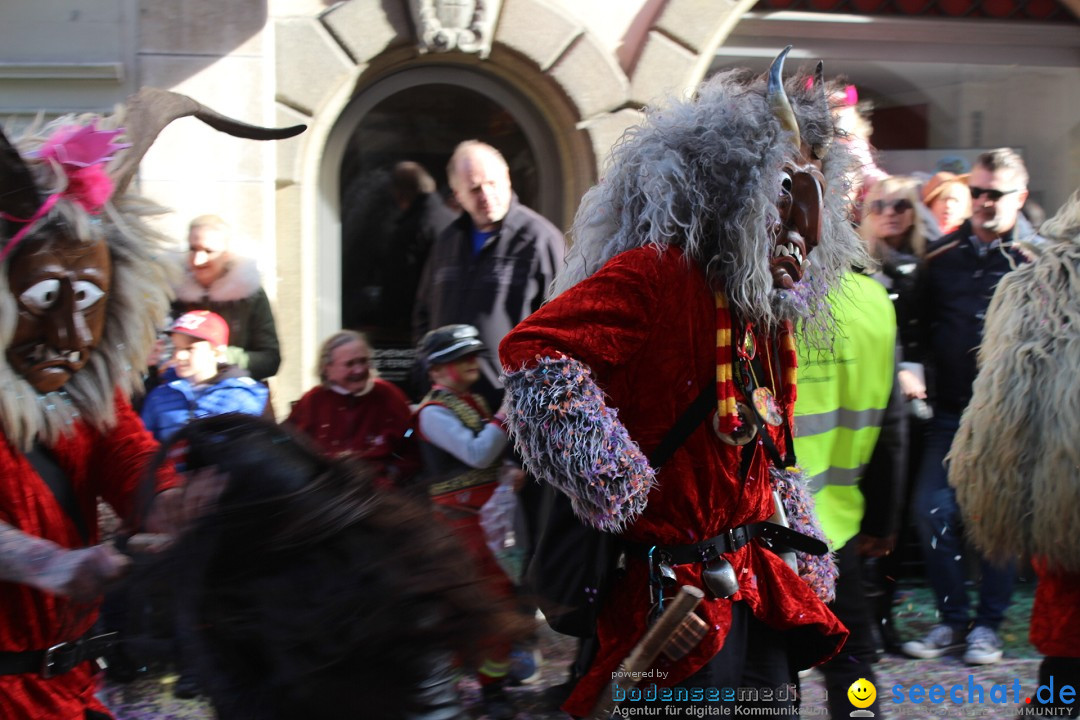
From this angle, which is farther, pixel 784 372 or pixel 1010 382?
pixel 1010 382

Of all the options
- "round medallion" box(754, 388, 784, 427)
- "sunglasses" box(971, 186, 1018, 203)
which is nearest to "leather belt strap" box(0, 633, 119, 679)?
"round medallion" box(754, 388, 784, 427)

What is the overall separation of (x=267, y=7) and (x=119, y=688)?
5.43 m

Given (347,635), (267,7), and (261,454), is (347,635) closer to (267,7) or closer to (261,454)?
(261,454)

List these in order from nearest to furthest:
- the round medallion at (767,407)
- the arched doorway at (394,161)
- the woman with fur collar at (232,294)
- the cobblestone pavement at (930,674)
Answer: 1. the round medallion at (767,407)
2. the cobblestone pavement at (930,674)
3. the woman with fur collar at (232,294)
4. the arched doorway at (394,161)

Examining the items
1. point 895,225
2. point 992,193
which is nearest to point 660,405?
point 895,225

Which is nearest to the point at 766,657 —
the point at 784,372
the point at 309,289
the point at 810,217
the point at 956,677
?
the point at 784,372

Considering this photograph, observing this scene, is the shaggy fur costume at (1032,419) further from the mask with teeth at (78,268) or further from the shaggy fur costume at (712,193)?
the mask with teeth at (78,268)

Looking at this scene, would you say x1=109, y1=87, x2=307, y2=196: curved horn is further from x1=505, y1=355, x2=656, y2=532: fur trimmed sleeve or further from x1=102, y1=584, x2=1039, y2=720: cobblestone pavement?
x1=102, y1=584, x2=1039, y2=720: cobblestone pavement

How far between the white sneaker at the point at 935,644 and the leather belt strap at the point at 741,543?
2918 millimetres

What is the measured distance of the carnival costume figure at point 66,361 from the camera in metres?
2.28

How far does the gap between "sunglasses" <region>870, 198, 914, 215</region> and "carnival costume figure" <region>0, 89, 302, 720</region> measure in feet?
12.5

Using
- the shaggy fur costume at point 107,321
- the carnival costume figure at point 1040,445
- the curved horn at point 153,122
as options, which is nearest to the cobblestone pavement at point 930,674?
the carnival costume figure at point 1040,445

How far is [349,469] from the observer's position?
158 cm

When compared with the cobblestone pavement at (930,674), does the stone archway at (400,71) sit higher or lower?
higher
